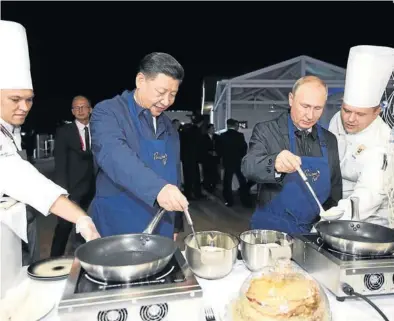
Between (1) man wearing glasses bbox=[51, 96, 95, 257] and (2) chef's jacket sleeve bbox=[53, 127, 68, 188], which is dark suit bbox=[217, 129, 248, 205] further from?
(2) chef's jacket sleeve bbox=[53, 127, 68, 188]

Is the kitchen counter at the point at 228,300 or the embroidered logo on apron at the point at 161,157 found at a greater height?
the embroidered logo on apron at the point at 161,157

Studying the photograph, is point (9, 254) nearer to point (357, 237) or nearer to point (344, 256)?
point (344, 256)

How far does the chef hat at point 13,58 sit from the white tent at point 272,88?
238 inches

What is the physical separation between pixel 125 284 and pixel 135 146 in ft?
2.72

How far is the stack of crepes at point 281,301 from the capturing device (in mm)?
842

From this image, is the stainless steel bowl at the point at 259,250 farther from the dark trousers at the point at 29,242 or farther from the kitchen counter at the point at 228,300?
the dark trousers at the point at 29,242

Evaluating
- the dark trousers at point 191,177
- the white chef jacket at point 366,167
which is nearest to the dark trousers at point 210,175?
the dark trousers at point 191,177

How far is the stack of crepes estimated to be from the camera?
842 mm

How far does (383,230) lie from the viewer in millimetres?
1229

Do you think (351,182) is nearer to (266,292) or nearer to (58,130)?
(266,292)

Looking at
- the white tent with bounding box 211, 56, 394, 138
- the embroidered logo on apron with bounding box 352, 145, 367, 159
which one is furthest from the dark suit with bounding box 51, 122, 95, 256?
the white tent with bounding box 211, 56, 394, 138

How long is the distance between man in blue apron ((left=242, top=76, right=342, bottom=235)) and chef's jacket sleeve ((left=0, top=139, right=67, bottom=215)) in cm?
87

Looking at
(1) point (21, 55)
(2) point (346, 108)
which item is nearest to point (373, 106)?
(2) point (346, 108)

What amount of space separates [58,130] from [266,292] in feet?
9.74
